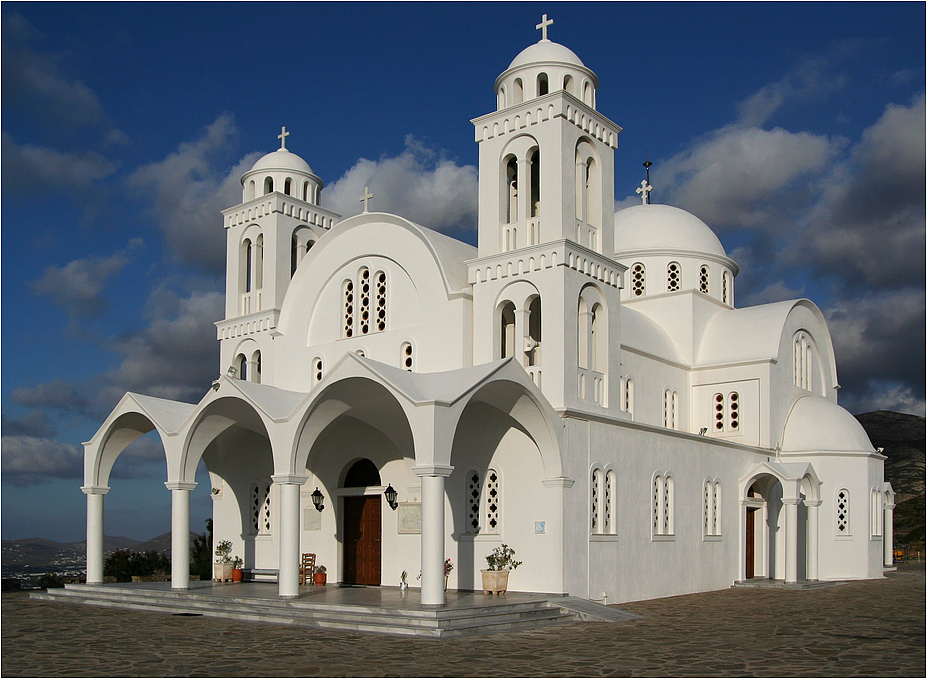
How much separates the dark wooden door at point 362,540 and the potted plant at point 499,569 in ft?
11.7

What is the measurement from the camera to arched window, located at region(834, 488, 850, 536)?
27609 millimetres

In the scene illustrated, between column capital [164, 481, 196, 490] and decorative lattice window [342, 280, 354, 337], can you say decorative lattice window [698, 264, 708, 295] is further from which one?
column capital [164, 481, 196, 490]

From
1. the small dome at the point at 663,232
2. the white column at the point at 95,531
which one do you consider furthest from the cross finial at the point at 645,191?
the white column at the point at 95,531

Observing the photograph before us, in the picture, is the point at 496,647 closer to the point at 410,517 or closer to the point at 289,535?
the point at 289,535

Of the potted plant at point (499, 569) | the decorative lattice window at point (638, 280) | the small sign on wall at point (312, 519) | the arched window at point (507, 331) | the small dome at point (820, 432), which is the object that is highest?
the decorative lattice window at point (638, 280)

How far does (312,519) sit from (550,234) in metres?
8.67

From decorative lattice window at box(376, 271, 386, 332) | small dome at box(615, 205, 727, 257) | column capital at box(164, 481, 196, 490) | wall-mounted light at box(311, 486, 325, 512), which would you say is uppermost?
small dome at box(615, 205, 727, 257)

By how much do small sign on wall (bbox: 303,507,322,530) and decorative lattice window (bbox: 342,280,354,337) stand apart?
4.21 metres

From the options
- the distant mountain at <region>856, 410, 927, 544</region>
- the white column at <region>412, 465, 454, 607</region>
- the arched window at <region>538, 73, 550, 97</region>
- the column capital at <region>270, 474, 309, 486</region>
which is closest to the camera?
the white column at <region>412, 465, 454, 607</region>

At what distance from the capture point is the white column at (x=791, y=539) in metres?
24.9

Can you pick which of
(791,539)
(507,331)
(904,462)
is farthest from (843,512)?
(904,462)

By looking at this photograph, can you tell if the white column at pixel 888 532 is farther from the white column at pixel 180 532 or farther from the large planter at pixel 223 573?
the white column at pixel 180 532

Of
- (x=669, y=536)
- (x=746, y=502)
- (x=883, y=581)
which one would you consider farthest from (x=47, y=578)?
(x=883, y=581)

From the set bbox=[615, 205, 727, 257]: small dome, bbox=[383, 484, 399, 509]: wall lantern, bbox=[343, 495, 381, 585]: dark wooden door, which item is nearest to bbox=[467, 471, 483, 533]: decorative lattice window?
bbox=[383, 484, 399, 509]: wall lantern
